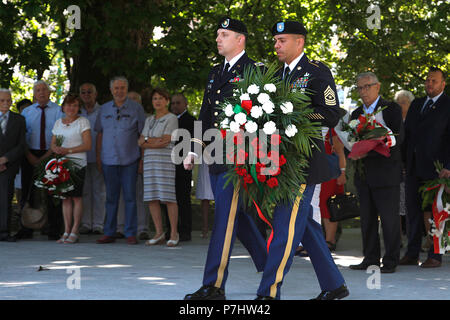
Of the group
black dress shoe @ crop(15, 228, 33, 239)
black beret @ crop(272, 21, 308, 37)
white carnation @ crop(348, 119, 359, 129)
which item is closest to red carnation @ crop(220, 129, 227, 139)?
black beret @ crop(272, 21, 308, 37)

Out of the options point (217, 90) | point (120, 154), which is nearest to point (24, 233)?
point (120, 154)

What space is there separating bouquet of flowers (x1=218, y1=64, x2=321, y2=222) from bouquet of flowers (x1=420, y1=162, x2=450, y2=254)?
11.2 ft

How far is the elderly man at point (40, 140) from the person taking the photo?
37.6 feet

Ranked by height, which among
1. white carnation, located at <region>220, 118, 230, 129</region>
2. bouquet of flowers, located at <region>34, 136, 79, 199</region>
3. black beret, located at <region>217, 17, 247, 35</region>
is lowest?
bouquet of flowers, located at <region>34, 136, 79, 199</region>

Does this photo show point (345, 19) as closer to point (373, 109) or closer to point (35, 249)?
point (373, 109)

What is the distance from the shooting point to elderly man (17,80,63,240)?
1146 cm

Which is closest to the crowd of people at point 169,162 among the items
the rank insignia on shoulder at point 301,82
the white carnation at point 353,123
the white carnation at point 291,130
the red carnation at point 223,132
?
the rank insignia on shoulder at point 301,82

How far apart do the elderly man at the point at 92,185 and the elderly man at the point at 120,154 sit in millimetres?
610

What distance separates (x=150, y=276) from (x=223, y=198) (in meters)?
1.85

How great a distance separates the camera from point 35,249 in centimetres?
1012

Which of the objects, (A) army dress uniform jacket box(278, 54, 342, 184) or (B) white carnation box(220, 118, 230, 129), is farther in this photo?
(A) army dress uniform jacket box(278, 54, 342, 184)

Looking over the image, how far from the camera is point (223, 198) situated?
20.1ft

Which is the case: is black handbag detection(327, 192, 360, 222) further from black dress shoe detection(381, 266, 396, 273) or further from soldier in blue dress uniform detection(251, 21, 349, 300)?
soldier in blue dress uniform detection(251, 21, 349, 300)

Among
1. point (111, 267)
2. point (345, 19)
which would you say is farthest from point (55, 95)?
point (111, 267)
